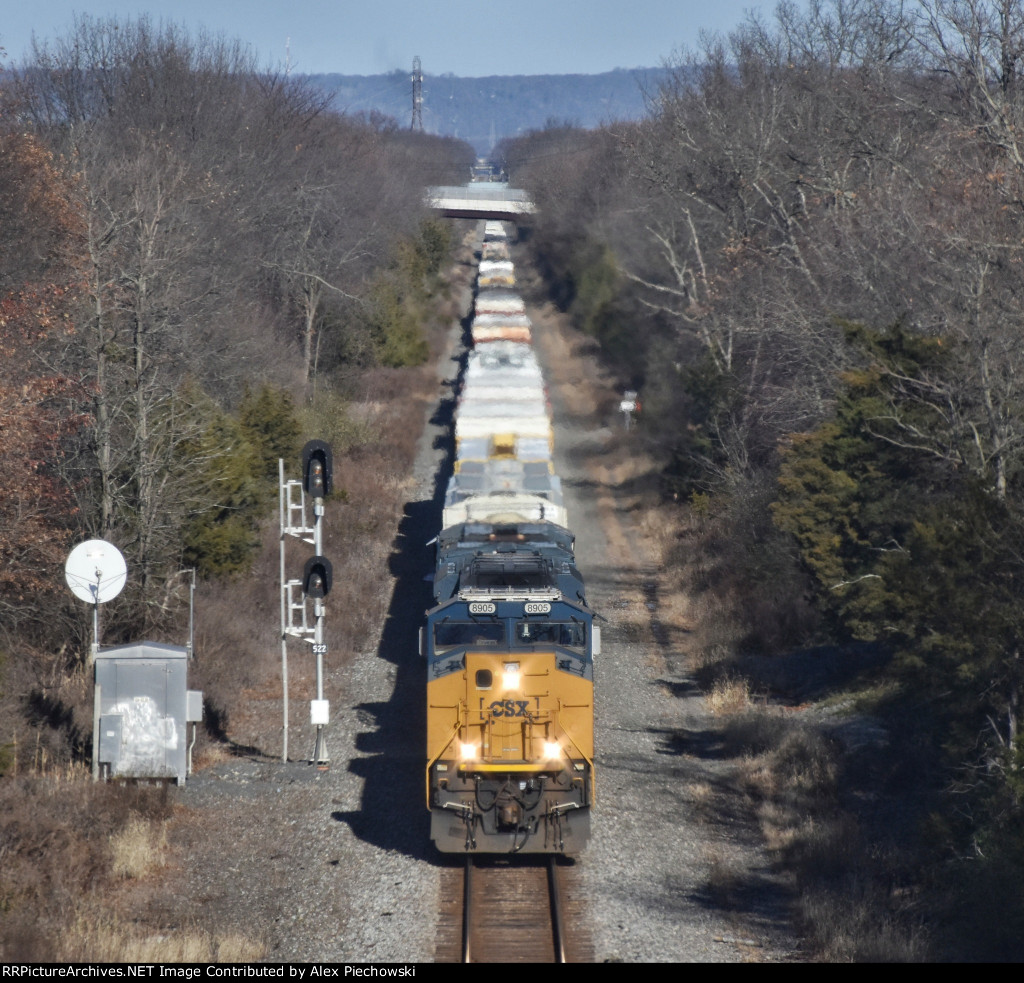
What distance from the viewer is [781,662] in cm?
2378

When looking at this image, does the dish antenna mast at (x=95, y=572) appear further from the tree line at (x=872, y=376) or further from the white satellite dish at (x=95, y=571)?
the tree line at (x=872, y=376)

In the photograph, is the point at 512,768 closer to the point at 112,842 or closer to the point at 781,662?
the point at 112,842

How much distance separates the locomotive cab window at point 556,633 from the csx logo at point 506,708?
2.97 ft

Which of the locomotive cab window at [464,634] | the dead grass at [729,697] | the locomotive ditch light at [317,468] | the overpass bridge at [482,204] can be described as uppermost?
the overpass bridge at [482,204]

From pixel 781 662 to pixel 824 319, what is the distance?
29.7ft

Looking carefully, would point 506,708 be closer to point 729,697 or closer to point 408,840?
point 408,840

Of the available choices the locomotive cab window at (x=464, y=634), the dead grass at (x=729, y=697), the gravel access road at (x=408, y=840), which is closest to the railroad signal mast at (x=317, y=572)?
the gravel access road at (x=408, y=840)

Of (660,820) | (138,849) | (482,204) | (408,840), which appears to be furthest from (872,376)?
(482,204)

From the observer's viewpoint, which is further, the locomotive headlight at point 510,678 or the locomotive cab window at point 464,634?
the locomotive cab window at point 464,634

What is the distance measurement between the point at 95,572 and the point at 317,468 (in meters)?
3.48

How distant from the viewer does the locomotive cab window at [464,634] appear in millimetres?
14547

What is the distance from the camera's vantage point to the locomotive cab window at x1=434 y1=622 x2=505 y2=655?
573 inches

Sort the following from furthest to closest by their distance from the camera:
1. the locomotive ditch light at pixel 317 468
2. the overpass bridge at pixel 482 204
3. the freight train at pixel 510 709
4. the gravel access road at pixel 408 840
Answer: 1. the overpass bridge at pixel 482 204
2. the locomotive ditch light at pixel 317 468
3. the freight train at pixel 510 709
4. the gravel access road at pixel 408 840

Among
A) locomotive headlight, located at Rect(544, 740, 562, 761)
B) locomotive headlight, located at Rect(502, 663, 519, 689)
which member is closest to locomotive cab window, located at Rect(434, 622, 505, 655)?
locomotive headlight, located at Rect(502, 663, 519, 689)
